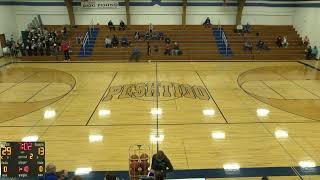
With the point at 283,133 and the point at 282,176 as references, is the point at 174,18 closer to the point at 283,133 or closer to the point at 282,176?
the point at 283,133

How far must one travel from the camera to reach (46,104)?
42.5 ft

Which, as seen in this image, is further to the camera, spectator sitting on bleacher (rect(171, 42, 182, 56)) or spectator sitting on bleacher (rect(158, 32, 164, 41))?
spectator sitting on bleacher (rect(158, 32, 164, 41))

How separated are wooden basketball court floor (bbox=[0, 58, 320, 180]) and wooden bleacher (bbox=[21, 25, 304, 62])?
173 inches

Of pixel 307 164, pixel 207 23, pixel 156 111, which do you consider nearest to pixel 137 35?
pixel 207 23

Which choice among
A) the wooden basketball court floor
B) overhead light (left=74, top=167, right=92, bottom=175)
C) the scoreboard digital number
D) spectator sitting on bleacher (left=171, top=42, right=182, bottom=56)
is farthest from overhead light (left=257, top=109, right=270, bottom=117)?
spectator sitting on bleacher (left=171, top=42, right=182, bottom=56)

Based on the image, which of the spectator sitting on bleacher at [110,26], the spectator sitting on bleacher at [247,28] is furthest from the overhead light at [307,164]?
the spectator sitting on bleacher at [110,26]

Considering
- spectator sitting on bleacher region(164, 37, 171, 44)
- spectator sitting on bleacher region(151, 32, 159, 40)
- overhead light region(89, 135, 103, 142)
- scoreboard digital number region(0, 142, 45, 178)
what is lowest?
overhead light region(89, 135, 103, 142)

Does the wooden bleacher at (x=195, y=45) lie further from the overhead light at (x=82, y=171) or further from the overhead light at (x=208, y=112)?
the overhead light at (x=82, y=171)

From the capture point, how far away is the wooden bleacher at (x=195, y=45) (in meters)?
24.2

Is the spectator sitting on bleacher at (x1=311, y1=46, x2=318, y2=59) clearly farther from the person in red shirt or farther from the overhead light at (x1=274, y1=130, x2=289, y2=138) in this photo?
the person in red shirt

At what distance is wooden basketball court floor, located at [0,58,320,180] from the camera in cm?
838

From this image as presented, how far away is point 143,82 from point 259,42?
12507 millimetres

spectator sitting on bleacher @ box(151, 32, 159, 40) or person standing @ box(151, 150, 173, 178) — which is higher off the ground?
spectator sitting on bleacher @ box(151, 32, 159, 40)

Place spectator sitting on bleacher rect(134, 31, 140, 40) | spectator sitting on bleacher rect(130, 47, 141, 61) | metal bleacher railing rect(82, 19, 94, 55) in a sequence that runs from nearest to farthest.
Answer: spectator sitting on bleacher rect(130, 47, 141, 61) < metal bleacher railing rect(82, 19, 94, 55) < spectator sitting on bleacher rect(134, 31, 140, 40)
